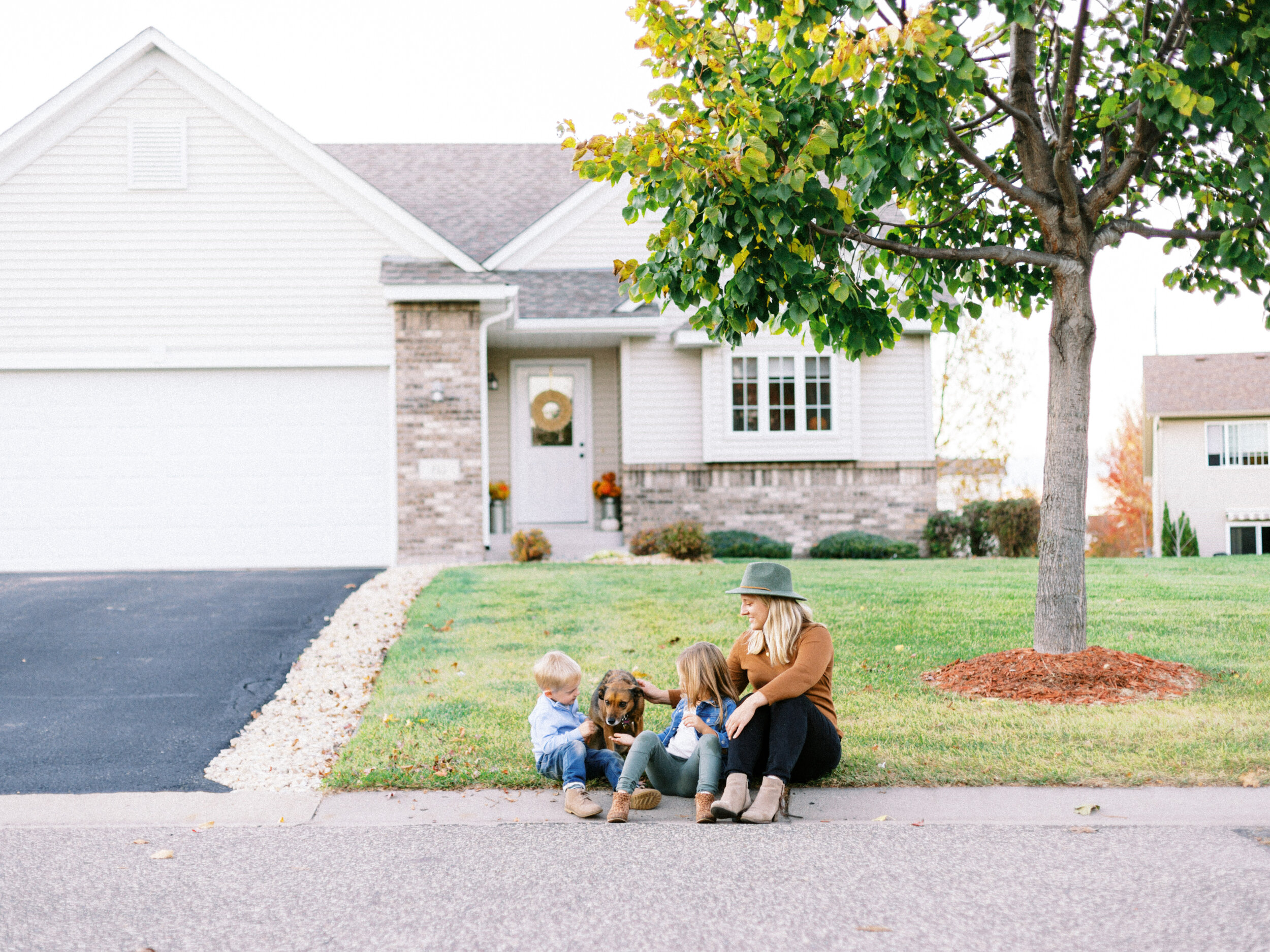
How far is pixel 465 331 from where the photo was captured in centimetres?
1370

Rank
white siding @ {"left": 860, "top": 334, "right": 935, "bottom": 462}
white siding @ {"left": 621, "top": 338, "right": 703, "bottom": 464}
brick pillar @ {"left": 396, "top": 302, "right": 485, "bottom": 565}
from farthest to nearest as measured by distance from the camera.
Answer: white siding @ {"left": 860, "top": 334, "right": 935, "bottom": 462} < white siding @ {"left": 621, "top": 338, "right": 703, "bottom": 464} < brick pillar @ {"left": 396, "top": 302, "right": 485, "bottom": 565}

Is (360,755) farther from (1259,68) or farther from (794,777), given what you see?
(1259,68)

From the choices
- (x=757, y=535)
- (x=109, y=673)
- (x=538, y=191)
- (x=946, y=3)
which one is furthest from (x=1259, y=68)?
(x=538, y=191)

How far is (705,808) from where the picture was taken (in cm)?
463

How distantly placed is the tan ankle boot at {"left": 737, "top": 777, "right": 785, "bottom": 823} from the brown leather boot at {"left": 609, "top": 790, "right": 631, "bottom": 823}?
48cm

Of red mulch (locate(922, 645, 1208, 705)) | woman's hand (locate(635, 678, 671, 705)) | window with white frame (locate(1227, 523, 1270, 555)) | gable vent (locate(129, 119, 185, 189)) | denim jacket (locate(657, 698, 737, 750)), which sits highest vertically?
gable vent (locate(129, 119, 185, 189))

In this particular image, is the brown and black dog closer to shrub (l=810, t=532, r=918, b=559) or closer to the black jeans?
the black jeans

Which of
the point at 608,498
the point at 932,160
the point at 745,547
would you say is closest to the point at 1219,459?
the point at 745,547

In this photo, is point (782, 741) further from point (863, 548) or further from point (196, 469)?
point (863, 548)

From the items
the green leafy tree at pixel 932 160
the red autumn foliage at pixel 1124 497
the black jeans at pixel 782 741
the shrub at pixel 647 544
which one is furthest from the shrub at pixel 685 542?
the red autumn foliage at pixel 1124 497

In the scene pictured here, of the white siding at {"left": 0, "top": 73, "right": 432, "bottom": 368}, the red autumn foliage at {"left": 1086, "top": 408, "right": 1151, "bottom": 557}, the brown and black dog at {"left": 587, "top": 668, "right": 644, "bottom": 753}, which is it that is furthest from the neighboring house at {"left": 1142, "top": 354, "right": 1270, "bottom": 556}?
the brown and black dog at {"left": 587, "top": 668, "right": 644, "bottom": 753}

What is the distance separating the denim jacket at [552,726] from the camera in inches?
199

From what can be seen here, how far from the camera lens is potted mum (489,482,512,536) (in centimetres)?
1599

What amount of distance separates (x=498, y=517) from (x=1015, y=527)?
25.5ft
